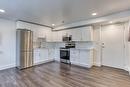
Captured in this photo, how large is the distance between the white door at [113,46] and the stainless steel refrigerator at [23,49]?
12.3 feet

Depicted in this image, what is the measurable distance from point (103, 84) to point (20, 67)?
3496mm

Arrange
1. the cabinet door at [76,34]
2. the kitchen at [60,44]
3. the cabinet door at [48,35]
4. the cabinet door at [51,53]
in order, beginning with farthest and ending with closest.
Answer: the cabinet door at [48,35] < the cabinet door at [51,53] < the cabinet door at [76,34] < the kitchen at [60,44]

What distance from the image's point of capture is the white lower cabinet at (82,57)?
4.30 metres

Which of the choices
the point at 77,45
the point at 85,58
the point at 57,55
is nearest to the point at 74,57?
the point at 85,58

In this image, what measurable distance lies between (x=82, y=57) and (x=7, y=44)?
3.63 meters

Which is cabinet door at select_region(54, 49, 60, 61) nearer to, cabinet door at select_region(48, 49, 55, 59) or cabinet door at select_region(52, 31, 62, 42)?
cabinet door at select_region(48, 49, 55, 59)

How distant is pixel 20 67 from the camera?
4.14 metres

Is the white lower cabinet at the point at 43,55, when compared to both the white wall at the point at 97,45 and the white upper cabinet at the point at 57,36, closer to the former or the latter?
the white upper cabinet at the point at 57,36

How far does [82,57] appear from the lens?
451cm

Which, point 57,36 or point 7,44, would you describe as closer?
point 7,44

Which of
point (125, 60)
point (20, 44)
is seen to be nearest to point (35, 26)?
point (20, 44)

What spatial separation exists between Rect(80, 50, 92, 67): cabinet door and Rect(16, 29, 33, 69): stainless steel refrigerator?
2.57 m

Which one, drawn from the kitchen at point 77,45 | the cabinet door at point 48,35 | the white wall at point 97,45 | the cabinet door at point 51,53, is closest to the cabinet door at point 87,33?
the kitchen at point 77,45

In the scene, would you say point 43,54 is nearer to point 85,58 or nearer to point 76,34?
point 76,34
